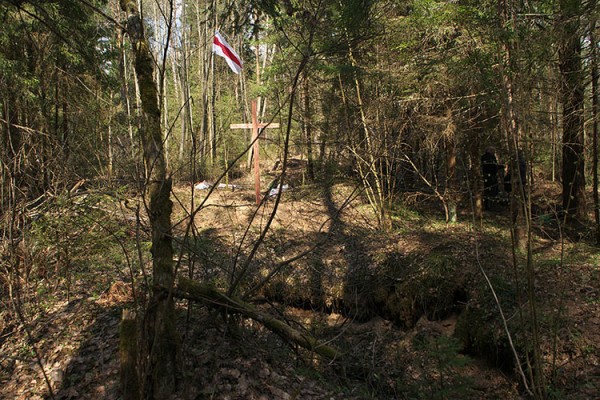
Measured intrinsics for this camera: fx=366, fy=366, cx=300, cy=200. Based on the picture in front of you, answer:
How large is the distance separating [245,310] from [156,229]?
98 centimetres

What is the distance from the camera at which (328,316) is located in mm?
6418

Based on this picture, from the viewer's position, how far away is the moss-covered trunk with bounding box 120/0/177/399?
2715mm

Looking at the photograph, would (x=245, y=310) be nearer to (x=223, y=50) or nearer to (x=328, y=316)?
(x=328, y=316)

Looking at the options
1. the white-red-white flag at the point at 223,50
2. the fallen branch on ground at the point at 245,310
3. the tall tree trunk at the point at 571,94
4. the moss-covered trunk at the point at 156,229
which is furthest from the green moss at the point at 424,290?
the white-red-white flag at the point at 223,50

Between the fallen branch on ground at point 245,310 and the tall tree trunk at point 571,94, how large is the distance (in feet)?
7.23

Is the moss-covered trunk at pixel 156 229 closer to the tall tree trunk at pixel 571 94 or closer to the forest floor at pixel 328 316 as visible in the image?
the forest floor at pixel 328 316

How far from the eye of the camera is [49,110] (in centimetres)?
885

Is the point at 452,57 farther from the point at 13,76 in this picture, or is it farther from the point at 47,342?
the point at 13,76

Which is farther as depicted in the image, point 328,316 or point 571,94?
point 328,316

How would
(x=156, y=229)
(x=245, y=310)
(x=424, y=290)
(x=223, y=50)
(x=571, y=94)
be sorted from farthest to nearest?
(x=223, y=50) → (x=424, y=290) → (x=571, y=94) → (x=245, y=310) → (x=156, y=229)

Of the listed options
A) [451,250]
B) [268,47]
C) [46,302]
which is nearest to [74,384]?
[46,302]

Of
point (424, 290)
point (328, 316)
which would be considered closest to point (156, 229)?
point (328, 316)

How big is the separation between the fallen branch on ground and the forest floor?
5.7 inches

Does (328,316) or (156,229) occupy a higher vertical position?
(156,229)
